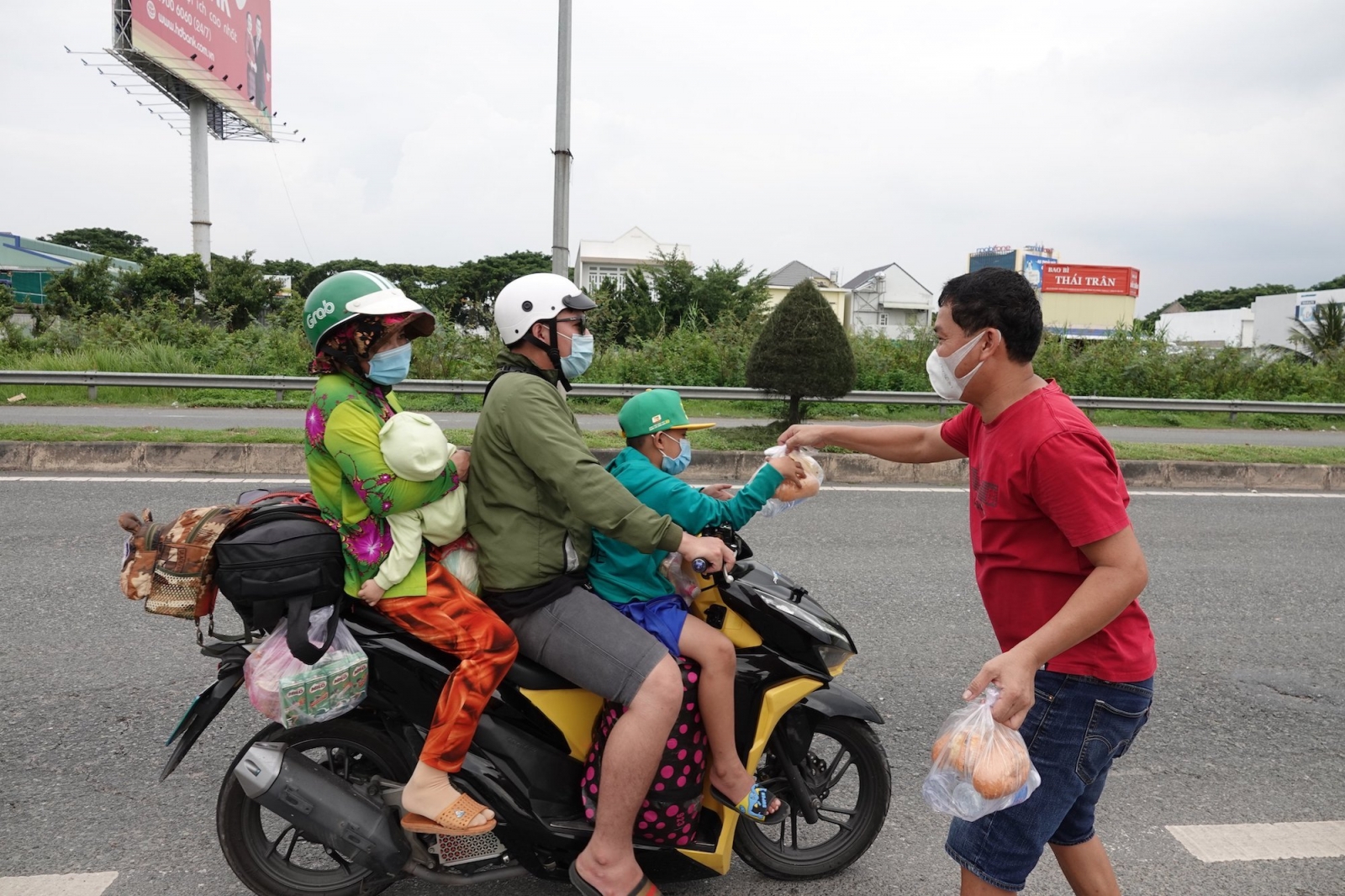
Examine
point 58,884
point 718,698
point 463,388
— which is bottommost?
point 58,884

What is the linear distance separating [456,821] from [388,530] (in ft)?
2.59

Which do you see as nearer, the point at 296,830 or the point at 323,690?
the point at 323,690

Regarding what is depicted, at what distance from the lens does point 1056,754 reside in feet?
6.89

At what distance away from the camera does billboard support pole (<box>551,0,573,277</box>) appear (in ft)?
34.4

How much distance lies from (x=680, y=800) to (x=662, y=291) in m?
29.4

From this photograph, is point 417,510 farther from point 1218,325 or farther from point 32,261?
point 1218,325

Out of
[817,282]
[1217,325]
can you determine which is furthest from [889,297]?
[1217,325]

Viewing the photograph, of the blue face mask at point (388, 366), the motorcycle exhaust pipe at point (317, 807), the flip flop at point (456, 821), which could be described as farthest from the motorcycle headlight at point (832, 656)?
the blue face mask at point (388, 366)

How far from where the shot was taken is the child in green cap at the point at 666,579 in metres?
2.57

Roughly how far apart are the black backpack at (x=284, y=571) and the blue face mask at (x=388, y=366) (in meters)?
0.41

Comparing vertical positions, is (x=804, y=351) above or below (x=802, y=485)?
above

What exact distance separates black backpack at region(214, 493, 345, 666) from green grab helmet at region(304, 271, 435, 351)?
0.48 meters

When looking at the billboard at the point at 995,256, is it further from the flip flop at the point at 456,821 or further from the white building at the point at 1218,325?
the flip flop at the point at 456,821

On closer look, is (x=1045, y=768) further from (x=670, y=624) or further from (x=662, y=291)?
(x=662, y=291)
